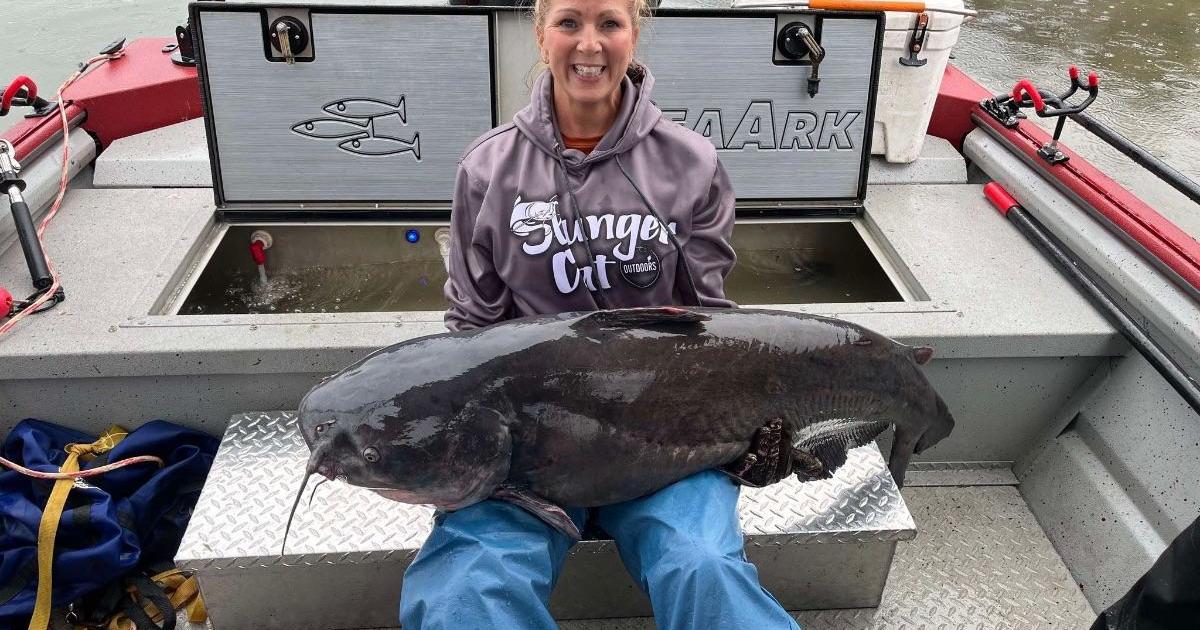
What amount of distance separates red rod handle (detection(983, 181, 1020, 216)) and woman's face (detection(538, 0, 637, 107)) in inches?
86.8

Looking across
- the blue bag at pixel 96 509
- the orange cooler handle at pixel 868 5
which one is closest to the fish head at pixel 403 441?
the blue bag at pixel 96 509

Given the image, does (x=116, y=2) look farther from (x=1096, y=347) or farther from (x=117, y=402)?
(x=1096, y=347)

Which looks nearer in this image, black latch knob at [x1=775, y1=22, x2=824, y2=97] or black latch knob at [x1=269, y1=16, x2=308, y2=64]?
black latch knob at [x1=269, y1=16, x2=308, y2=64]

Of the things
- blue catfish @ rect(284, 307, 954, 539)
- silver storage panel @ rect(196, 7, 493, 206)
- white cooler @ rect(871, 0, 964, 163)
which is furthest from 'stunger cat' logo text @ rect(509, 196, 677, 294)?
white cooler @ rect(871, 0, 964, 163)

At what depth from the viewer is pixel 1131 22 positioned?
1066 centimetres

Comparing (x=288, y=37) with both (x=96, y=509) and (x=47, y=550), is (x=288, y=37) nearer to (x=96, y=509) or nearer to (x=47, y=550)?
(x=96, y=509)

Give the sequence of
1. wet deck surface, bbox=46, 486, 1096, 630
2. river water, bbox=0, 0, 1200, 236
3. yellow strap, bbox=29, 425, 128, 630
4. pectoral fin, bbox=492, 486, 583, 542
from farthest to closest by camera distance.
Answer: river water, bbox=0, 0, 1200, 236, wet deck surface, bbox=46, 486, 1096, 630, yellow strap, bbox=29, 425, 128, 630, pectoral fin, bbox=492, 486, 583, 542

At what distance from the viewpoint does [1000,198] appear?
11.5 feet

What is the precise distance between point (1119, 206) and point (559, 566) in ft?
8.23

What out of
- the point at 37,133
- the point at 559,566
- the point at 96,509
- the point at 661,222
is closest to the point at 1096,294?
the point at 661,222

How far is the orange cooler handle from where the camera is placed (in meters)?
3.34

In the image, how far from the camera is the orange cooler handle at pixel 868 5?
11.0 feet

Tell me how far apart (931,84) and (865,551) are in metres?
2.27

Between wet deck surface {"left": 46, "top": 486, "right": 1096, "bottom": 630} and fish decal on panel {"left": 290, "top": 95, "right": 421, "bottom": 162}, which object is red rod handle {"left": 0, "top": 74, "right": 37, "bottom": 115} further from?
wet deck surface {"left": 46, "top": 486, "right": 1096, "bottom": 630}
